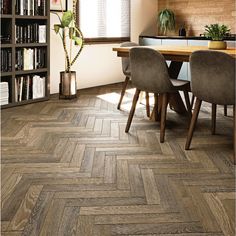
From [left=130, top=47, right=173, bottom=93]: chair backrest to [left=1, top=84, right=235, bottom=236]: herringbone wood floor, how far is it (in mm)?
433

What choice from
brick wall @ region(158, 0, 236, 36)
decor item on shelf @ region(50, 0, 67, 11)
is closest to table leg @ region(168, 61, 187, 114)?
decor item on shelf @ region(50, 0, 67, 11)

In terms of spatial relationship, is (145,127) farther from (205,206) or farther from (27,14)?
(27,14)

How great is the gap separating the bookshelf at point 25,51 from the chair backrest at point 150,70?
172cm

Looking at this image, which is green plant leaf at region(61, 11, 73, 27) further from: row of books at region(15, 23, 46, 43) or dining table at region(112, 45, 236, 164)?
dining table at region(112, 45, 236, 164)

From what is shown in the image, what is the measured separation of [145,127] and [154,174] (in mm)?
1215

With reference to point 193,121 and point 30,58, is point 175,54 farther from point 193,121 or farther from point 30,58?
point 30,58

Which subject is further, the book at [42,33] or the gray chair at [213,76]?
the book at [42,33]

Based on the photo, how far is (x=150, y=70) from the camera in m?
3.27

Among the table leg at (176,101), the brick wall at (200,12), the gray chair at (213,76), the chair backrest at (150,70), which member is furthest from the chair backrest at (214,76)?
the brick wall at (200,12)

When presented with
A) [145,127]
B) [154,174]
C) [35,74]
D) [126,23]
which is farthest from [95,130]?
[126,23]

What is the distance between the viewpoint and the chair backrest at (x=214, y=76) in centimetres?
272

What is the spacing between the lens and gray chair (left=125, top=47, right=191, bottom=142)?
320cm

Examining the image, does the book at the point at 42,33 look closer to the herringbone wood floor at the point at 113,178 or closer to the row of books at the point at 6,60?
the row of books at the point at 6,60

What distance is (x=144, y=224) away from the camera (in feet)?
6.21
